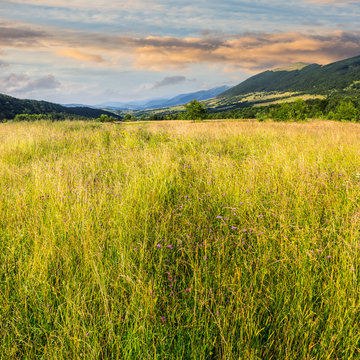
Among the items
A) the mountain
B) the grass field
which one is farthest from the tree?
the grass field

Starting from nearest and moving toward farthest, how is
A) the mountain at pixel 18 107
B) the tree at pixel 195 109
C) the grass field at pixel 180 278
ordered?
the grass field at pixel 180 278 → the mountain at pixel 18 107 → the tree at pixel 195 109

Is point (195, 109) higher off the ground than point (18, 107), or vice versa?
point (18, 107)

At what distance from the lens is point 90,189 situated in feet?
12.0

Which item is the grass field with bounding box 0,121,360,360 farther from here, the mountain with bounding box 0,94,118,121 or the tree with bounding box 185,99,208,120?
the tree with bounding box 185,99,208,120

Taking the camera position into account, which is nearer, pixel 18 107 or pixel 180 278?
pixel 180 278

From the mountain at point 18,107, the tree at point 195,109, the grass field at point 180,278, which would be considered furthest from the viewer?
the tree at point 195,109

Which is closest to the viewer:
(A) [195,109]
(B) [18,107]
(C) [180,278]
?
(C) [180,278]

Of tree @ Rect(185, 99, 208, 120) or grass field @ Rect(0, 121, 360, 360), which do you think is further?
tree @ Rect(185, 99, 208, 120)

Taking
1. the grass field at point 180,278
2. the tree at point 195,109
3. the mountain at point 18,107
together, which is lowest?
the grass field at point 180,278

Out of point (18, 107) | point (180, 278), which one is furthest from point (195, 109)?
point (180, 278)

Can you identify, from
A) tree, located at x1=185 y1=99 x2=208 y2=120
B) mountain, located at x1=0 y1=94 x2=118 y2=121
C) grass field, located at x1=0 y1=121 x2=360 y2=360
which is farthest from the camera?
tree, located at x1=185 y1=99 x2=208 y2=120

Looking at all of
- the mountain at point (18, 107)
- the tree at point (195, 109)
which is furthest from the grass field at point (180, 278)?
the tree at point (195, 109)

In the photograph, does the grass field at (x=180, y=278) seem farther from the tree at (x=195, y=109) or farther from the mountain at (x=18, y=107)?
the tree at (x=195, y=109)

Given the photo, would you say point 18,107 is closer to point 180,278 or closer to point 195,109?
point 195,109
